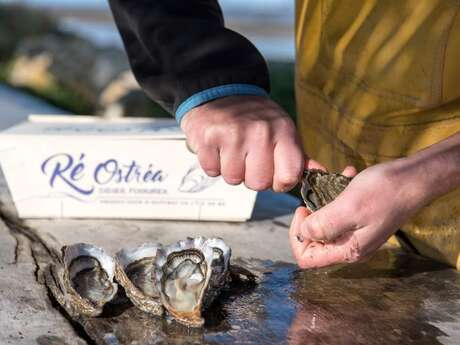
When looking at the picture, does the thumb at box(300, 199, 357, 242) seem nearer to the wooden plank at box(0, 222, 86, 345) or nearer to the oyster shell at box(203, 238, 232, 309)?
the oyster shell at box(203, 238, 232, 309)

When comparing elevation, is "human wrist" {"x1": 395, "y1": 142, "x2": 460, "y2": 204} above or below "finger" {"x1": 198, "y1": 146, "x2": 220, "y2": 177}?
above

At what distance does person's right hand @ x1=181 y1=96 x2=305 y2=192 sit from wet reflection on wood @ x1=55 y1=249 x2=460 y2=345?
0.32 m

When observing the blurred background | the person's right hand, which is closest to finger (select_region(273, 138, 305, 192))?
the person's right hand

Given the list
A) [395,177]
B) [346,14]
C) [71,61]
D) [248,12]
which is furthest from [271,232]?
[248,12]

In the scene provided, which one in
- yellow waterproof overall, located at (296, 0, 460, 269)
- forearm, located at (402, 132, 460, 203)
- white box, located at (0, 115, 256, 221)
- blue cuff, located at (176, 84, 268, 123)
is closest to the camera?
forearm, located at (402, 132, 460, 203)

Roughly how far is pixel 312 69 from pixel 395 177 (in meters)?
1.05

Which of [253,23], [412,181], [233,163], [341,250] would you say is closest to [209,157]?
[233,163]

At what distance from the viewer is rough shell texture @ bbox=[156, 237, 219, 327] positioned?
7.20 ft

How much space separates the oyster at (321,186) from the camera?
241cm

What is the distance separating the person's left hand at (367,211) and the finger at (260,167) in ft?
0.50

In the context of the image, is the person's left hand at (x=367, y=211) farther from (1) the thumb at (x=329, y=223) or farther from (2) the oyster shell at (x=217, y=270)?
(2) the oyster shell at (x=217, y=270)

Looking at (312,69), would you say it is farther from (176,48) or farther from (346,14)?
(176,48)

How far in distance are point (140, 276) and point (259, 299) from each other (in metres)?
0.32

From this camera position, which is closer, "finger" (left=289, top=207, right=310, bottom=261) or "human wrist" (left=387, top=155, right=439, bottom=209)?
"human wrist" (left=387, top=155, right=439, bottom=209)
